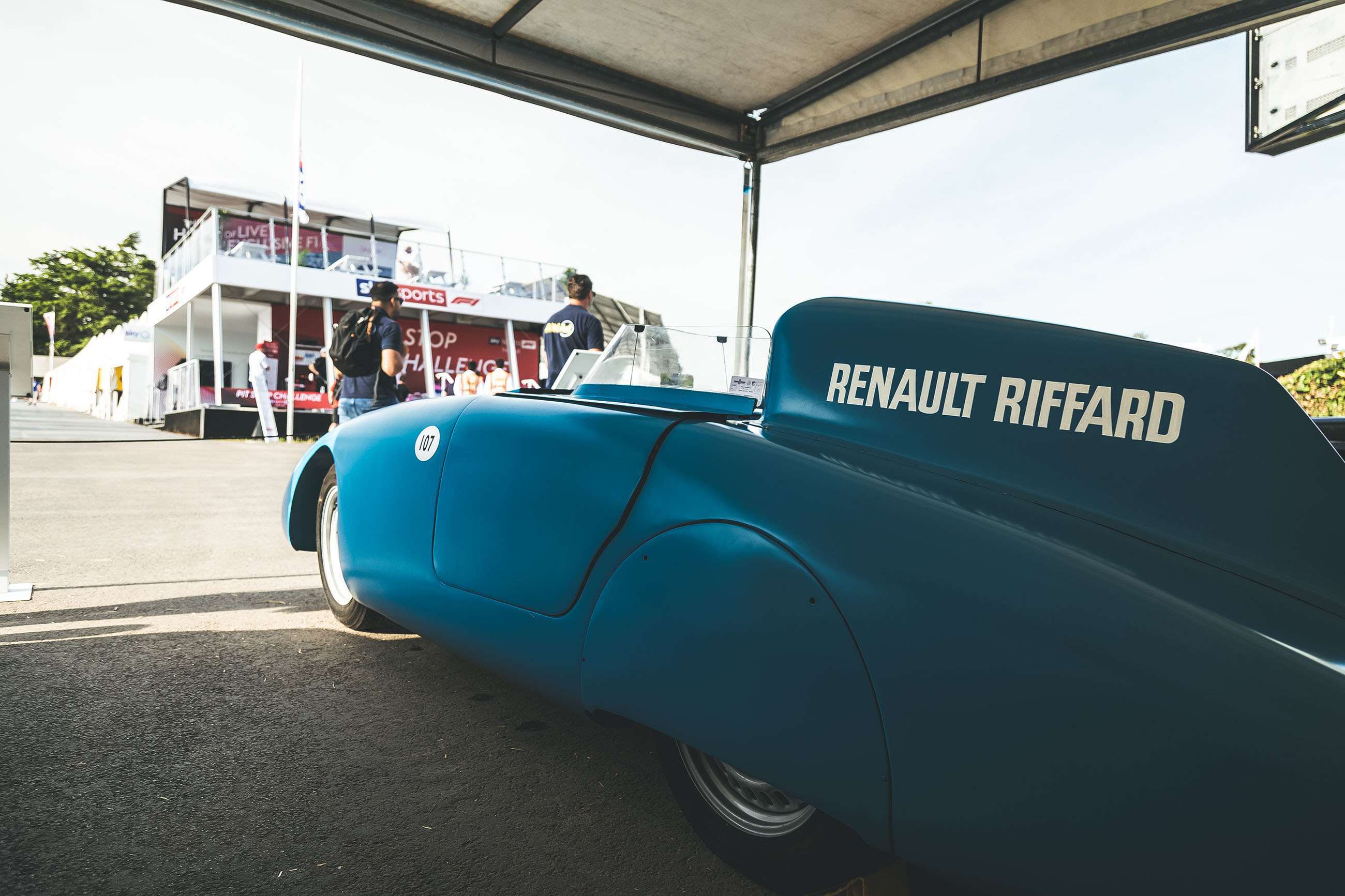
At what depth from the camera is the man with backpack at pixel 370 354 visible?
5.46 metres

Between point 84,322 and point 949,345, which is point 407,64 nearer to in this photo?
point 949,345

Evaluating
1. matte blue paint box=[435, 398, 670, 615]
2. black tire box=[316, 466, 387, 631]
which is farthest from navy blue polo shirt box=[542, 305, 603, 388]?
matte blue paint box=[435, 398, 670, 615]

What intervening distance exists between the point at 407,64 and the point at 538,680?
4.11 metres

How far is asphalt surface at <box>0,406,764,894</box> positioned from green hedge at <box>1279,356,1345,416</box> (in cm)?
811

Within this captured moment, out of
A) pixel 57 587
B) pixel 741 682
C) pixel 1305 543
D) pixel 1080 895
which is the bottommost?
pixel 57 587

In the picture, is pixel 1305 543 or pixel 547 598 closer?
pixel 1305 543

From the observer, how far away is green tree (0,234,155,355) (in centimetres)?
5406

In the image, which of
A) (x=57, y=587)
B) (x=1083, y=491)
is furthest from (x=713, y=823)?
(x=57, y=587)

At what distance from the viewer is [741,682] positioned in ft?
4.52

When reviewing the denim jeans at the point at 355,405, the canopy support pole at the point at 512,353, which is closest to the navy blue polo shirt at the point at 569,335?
the denim jeans at the point at 355,405

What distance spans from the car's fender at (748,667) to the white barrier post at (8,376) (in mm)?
2963

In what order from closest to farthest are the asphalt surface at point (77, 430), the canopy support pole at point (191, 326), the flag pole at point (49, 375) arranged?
the asphalt surface at point (77, 430) → the canopy support pole at point (191, 326) → the flag pole at point (49, 375)

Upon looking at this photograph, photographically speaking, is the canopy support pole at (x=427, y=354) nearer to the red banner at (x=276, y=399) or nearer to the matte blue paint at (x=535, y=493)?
the red banner at (x=276, y=399)

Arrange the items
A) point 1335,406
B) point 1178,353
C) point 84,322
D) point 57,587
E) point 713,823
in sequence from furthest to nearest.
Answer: point 84,322 < point 1335,406 < point 57,587 < point 713,823 < point 1178,353
